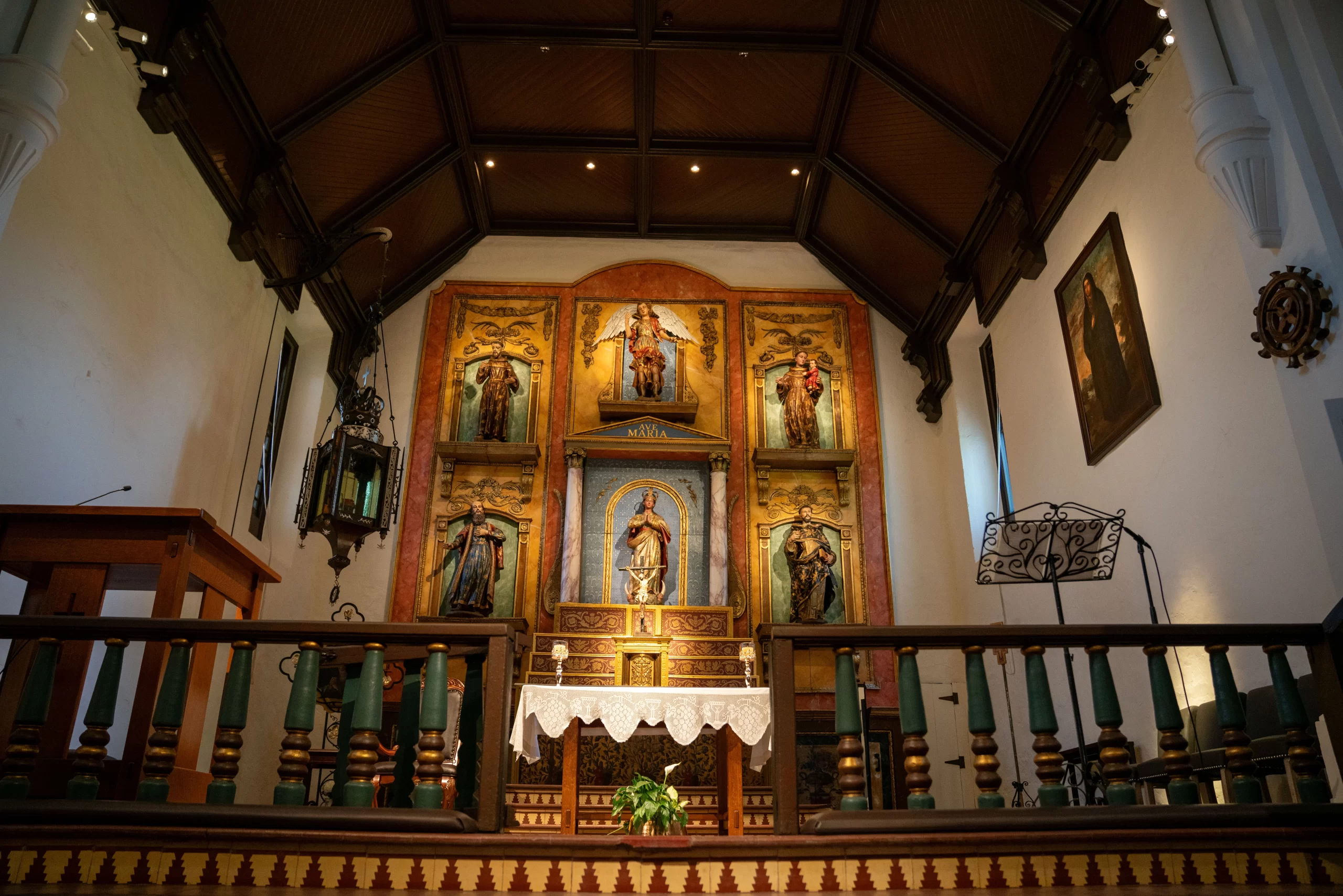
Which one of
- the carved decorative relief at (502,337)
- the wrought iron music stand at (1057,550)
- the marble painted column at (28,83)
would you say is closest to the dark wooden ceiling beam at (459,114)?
the carved decorative relief at (502,337)

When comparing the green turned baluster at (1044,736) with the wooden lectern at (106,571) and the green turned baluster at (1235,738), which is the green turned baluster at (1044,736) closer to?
the green turned baluster at (1235,738)

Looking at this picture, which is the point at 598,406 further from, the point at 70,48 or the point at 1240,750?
the point at 1240,750


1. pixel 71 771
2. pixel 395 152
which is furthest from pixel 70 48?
pixel 71 771

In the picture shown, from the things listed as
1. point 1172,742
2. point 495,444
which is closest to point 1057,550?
point 1172,742

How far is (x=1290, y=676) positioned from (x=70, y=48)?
21.9 ft

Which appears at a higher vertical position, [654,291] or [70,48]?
[654,291]

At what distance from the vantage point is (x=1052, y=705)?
288 centimetres

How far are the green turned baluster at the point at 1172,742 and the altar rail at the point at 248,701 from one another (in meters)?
1.86

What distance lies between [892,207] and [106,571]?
775cm

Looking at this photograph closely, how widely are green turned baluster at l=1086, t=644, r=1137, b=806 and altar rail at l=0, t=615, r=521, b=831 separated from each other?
66.4 inches

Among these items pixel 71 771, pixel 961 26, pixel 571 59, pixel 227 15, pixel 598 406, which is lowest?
pixel 71 771

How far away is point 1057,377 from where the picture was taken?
7.80 meters

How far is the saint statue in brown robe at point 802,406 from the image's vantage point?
10281mm

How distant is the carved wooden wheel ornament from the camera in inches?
164
